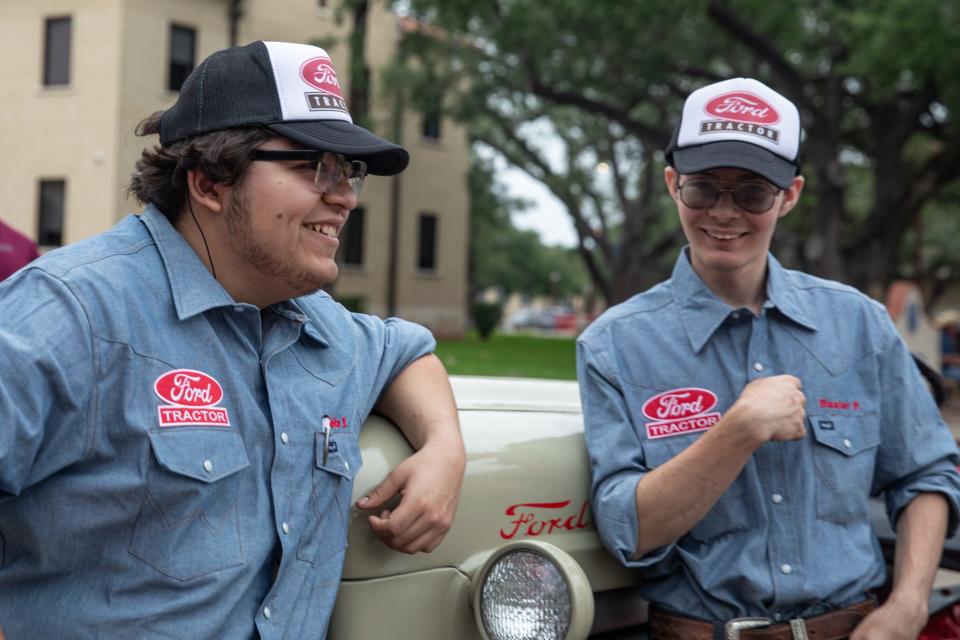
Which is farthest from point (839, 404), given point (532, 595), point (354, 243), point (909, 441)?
point (354, 243)

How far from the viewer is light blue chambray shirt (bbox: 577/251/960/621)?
2.04m

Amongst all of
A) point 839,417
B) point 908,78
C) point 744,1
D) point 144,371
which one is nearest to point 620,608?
point 839,417

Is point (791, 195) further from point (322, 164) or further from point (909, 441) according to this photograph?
point (322, 164)

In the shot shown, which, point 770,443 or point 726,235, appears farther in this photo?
point 726,235

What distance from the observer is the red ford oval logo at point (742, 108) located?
225 cm

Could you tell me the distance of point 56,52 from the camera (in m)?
19.5

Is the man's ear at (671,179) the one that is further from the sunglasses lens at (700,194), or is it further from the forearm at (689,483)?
the forearm at (689,483)

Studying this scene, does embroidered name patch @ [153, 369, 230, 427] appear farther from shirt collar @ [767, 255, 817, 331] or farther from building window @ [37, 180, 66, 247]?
building window @ [37, 180, 66, 247]

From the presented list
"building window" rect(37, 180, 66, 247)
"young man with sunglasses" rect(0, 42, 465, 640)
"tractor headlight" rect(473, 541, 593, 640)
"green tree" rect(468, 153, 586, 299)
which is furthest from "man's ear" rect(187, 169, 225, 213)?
"green tree" rect(468, 153, 586, 299)

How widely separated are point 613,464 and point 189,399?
92 centimetres

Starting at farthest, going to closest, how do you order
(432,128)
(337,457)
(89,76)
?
1. (432,128)
2. (89,76)
3. (337,457)

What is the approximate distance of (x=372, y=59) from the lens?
20.7 m

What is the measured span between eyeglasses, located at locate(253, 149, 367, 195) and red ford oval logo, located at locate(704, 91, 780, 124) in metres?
0.93

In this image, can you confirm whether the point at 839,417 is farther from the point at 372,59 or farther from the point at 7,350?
the point at 372,59
